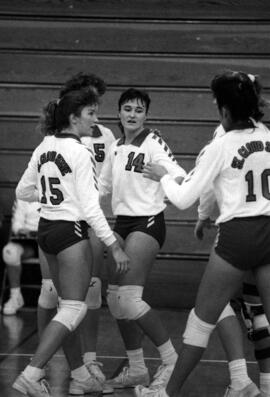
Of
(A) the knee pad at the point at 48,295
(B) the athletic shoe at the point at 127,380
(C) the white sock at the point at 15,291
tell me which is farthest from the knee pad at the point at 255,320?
(C) the white sock at the point at 15,291

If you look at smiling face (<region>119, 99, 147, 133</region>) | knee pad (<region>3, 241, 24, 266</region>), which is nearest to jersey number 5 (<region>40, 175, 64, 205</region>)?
smiling face (<region>119, 99, 147, 133</region>)

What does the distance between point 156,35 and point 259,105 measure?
4476 mm

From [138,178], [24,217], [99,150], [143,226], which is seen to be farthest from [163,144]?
[24,217]

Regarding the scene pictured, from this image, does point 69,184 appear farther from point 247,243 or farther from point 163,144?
point 247,243

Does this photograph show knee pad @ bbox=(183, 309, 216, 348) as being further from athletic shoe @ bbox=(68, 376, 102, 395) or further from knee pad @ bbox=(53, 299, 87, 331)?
athletic shoe @ bbox=(68, 376, 102, 395)

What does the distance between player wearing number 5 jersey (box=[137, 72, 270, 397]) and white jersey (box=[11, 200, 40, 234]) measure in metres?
4.34

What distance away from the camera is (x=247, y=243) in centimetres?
516

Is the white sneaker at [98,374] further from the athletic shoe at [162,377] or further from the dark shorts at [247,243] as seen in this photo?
the dark shorts at [247,243]

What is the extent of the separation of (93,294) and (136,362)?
0.54 metres

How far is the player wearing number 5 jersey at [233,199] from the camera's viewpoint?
16.9ft

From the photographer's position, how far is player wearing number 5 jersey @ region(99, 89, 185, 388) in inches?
243

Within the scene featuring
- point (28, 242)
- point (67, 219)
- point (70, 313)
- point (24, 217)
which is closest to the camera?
point (70, 313)

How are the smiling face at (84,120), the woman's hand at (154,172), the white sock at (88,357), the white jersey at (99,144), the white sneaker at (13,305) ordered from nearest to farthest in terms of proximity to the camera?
1. the woman's hand at (154,172)
2. the smiling face at (84,120)
3. the white sock at (88,357)
4. the white jersey at (99,144)
5. the white sneaker at (13,305)

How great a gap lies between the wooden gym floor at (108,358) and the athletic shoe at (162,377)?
0.14 metres
